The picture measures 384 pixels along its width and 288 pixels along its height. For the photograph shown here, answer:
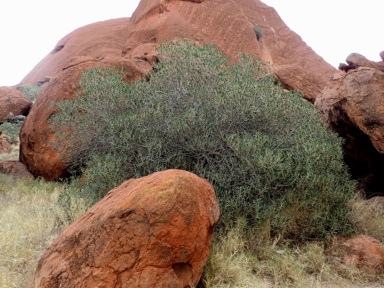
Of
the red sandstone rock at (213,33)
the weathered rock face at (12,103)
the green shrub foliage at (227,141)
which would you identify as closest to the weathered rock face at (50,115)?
the green shrub foliage at (227,141)

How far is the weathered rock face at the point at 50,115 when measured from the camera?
9305 millimetres

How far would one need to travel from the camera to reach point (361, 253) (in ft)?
16.8

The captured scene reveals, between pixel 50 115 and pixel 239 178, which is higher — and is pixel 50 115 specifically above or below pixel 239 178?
below

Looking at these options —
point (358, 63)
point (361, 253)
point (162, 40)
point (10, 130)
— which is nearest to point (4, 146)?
point (10, 130)

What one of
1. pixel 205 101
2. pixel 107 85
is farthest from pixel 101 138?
pixel 205 101

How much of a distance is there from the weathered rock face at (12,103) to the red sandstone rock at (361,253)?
1360cm

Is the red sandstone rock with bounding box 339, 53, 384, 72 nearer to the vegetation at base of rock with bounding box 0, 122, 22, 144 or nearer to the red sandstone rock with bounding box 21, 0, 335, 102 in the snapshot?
the red sandstone rock with bounding box 21, 0, 335, 102

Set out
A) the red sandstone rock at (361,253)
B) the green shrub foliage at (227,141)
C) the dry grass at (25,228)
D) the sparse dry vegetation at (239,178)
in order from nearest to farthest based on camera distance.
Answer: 1. the dry grass at (25,228)
2. the sparse dry vegetation at (239,178)
3. the red sandstone rock at (361,253)
4. the green shrub foliage at (227,141)

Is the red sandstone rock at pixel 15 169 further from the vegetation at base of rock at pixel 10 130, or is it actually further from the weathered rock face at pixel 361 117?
the weathered rock face at pixel 361 117

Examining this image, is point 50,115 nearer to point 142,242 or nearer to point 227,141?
point 227,141

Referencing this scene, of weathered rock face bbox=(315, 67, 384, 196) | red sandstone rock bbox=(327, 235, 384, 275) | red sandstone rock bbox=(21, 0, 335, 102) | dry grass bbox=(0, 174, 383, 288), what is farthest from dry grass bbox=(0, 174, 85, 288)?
red sandstone rock bbox=(21, 0, 335, 102)

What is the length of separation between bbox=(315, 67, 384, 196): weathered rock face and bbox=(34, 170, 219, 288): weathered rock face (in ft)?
12.6

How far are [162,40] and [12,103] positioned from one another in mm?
6159

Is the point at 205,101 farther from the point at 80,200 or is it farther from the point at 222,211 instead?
the point at 80,200
